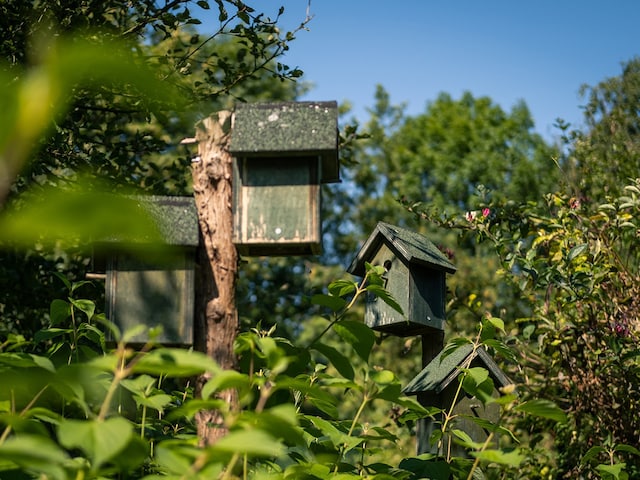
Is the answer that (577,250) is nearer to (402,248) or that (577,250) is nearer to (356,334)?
(402,248)

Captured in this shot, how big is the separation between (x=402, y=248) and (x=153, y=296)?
3.50 feet

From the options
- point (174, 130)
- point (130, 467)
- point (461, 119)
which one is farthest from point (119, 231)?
point (461, 119)

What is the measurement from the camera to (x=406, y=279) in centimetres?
330

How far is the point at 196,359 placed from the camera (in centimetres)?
105

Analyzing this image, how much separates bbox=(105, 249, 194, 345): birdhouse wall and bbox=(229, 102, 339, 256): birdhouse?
207 mm

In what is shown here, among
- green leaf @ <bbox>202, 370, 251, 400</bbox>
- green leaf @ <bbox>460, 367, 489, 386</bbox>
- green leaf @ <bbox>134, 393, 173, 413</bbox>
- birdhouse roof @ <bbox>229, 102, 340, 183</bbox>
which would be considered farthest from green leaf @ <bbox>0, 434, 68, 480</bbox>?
birdhouse roof @ <bbox>229, 102, 340, 183</bbox>

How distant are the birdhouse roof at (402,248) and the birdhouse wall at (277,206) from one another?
0.72m

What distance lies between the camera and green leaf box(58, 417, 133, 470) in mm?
1078

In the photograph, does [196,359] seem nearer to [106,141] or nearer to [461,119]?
[106,141]

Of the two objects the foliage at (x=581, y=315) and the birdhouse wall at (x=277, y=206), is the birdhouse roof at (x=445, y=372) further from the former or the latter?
the foliage at (x=581, y=315)

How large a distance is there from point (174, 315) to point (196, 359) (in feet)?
4.96

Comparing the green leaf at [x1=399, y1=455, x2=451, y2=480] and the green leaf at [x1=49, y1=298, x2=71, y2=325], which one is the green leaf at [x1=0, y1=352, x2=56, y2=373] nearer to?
the green leaf at [x1=49, y1=298, x2=71, y2=325]

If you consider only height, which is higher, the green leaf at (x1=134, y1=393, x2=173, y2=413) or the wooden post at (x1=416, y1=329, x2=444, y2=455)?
the green leaf at (x1=134, y1=393, x2=173, y2=413)

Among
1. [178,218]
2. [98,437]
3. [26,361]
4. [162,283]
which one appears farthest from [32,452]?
[162,283]
